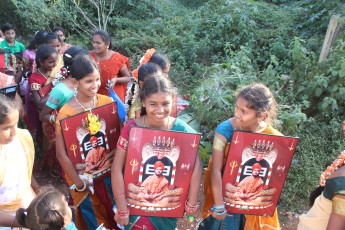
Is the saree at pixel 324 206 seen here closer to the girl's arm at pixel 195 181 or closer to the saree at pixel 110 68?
the girl's arm at pixel 195 181

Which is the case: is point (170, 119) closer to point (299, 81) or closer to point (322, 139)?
point (322, 139)

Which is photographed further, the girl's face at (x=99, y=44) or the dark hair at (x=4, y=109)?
the girl's face at (x=99, y=44)

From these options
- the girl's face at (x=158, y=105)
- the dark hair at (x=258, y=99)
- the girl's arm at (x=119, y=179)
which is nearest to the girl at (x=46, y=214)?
the girl's arm at (x=119, y=179)

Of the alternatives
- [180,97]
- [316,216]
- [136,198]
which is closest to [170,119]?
[136,198]

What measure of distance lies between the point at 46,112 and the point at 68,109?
52 cm

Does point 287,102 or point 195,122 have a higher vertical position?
point 287,102

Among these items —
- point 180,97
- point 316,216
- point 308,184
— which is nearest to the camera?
point 316,216

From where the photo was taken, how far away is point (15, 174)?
1.90 m

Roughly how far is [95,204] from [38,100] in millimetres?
1496

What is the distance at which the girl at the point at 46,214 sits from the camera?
4.92ft

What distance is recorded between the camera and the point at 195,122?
444 cm

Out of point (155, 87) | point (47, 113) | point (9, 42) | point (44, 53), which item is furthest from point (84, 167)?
point (9, 42)

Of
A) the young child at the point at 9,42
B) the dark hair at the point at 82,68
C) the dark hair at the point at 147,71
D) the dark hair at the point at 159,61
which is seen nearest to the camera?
the dark hair at the point at 82,68

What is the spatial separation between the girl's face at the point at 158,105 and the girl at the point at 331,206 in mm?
1104
